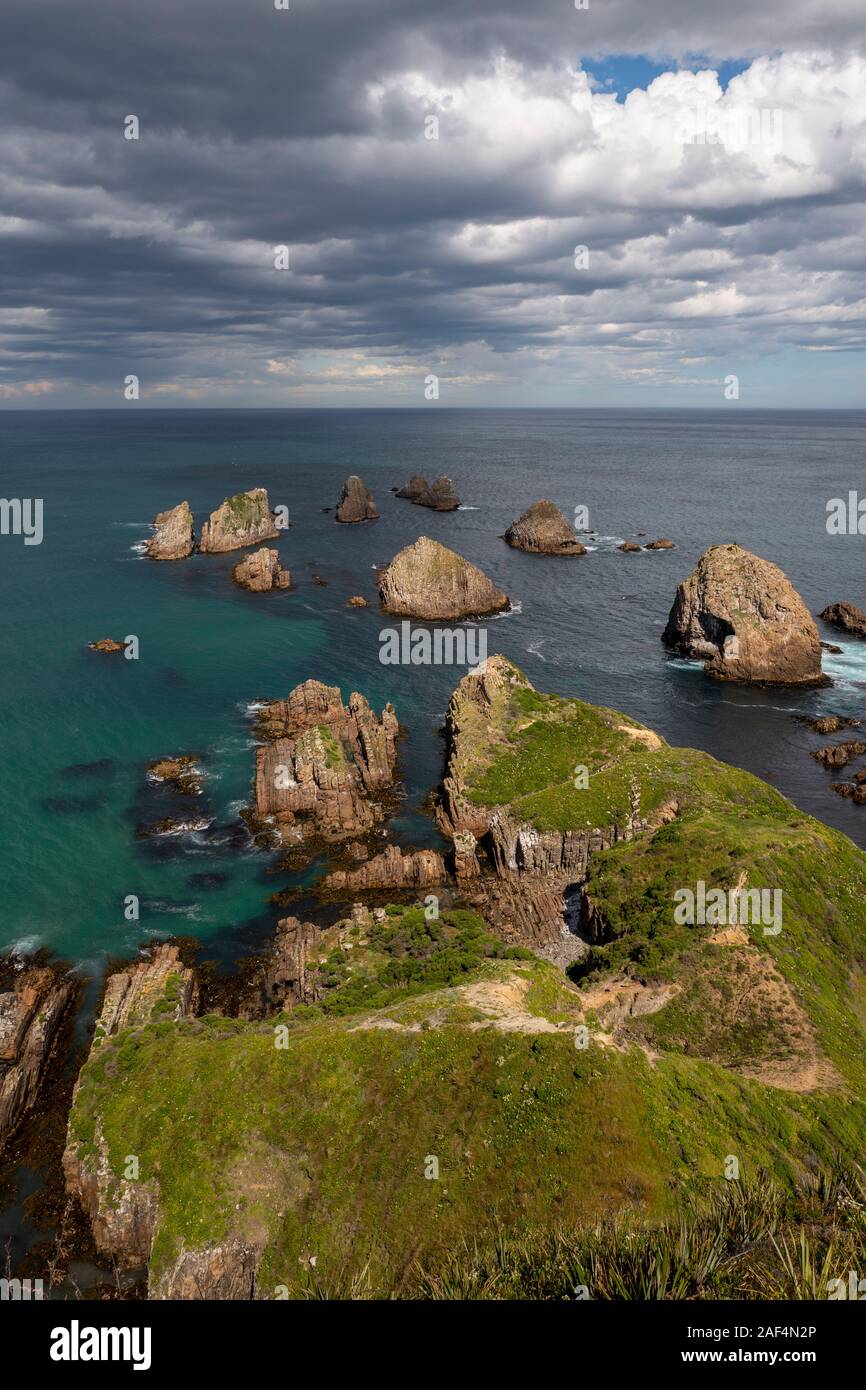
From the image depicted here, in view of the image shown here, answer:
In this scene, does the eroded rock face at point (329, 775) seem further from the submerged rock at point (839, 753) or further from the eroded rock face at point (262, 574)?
the eroded rock face at point (262, 574)

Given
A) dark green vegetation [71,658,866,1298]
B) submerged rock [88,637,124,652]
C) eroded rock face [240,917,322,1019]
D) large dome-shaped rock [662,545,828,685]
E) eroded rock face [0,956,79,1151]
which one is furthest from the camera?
submerged rock [88,637,124,652]

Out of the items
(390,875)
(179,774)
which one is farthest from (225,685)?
(390,875)

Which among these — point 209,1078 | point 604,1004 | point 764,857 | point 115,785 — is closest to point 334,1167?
point 209,1078

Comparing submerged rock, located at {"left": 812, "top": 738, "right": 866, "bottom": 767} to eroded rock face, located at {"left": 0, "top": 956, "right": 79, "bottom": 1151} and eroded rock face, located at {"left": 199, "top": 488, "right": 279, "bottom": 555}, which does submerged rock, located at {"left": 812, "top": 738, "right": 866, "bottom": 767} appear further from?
eroded rock face, located at {"left": 199, "top": 488, "right": 279, "bottom": 555}

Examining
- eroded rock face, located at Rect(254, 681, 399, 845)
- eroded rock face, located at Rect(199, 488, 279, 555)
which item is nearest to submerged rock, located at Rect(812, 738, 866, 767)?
eroded rock face, located at Rect(254, 681, 399, 845)
